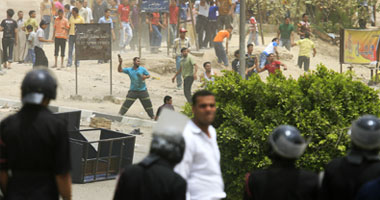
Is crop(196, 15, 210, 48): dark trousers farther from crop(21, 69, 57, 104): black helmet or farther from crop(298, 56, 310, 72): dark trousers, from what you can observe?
crop(21, 69, 57, 104): black helmet

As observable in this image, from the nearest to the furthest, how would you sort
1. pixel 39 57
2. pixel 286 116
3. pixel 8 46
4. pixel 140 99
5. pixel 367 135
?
pixel 367 135 < pixel 286 116 < pixel 140 99 < pixel 39 57 < pixel 8 46

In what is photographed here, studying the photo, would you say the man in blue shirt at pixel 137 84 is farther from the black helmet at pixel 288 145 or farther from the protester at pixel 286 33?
the black helmet at pixel 288 145

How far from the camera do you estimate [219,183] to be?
488 cm

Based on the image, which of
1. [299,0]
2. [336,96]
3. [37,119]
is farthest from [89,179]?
[299,0]

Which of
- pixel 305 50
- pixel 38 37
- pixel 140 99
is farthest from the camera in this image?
pixel 305 50

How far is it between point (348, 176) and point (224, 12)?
67.8 feet

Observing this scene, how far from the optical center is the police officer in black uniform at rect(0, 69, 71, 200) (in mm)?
3988

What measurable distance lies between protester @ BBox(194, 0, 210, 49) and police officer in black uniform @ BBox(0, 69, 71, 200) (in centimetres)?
2013

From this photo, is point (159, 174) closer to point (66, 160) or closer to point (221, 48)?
point (66, 160)

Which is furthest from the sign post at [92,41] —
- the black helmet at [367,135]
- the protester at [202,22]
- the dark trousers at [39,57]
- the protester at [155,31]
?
the black helmet at [367,135]

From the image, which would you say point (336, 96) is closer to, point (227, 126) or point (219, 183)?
point (227, 126)

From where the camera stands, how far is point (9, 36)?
69.7 ft

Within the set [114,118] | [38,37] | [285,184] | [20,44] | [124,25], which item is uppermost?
[124,25]

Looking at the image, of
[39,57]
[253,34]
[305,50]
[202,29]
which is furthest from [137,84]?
[253,34]
